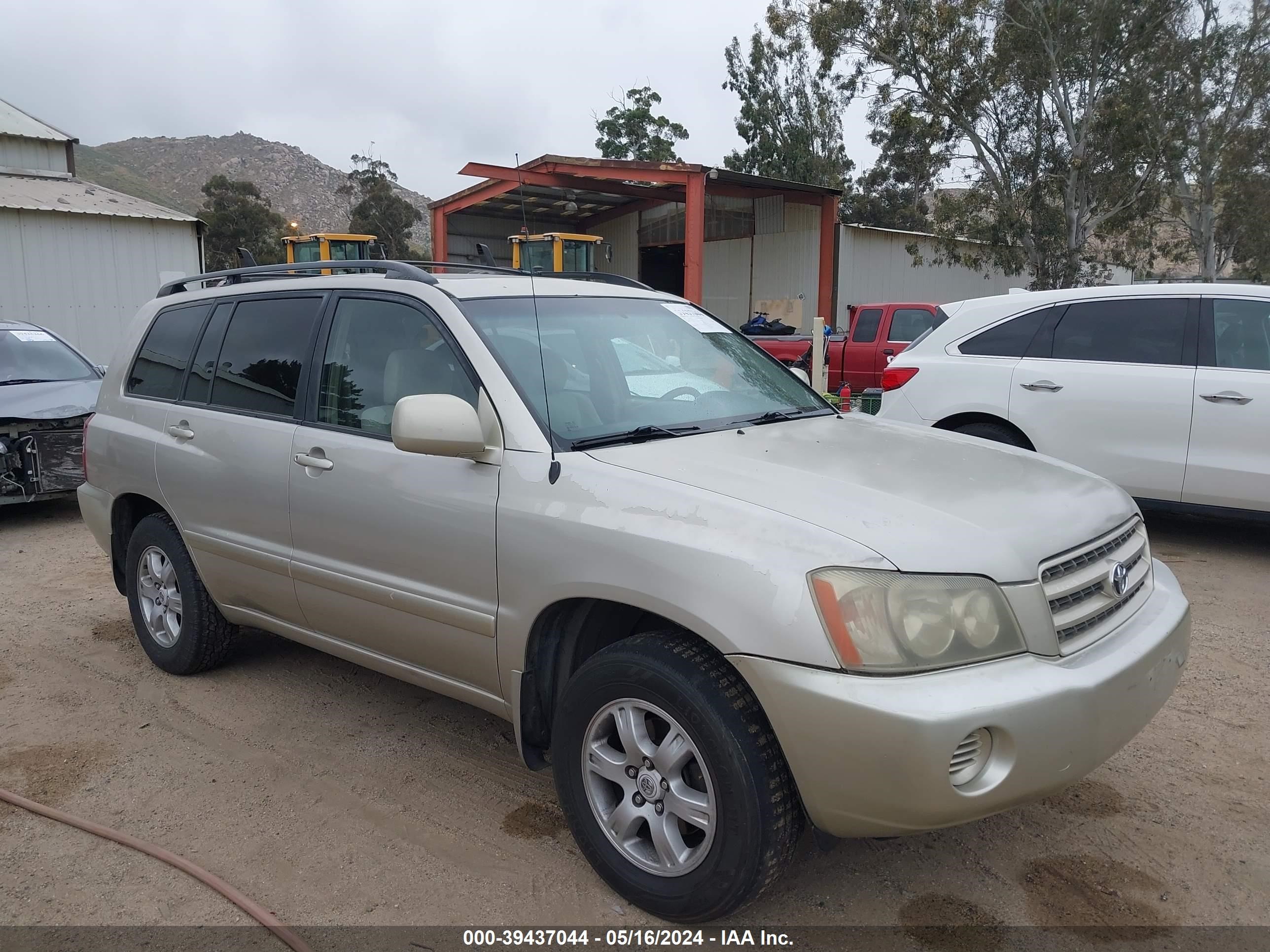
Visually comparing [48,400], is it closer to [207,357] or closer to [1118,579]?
[207,357]

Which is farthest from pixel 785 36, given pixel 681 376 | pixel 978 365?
pixel 681 376

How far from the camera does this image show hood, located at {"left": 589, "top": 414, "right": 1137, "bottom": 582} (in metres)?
2.42

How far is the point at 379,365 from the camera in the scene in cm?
354

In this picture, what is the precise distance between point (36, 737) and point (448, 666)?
2013 mm

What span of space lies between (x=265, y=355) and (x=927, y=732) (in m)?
3.05

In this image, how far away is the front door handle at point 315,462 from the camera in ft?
11.4

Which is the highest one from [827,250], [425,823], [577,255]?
[827,250]

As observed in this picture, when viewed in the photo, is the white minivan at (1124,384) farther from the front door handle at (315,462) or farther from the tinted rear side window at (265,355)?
the front door handle at (315,462)

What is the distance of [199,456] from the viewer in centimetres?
411

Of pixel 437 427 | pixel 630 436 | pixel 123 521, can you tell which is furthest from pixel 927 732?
pixel 123 521

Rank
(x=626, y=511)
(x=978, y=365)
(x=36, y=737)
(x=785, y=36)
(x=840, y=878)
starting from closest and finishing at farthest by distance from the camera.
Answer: (x=626, y=511) < (x=840, y=878) < (x=36, y=737) < (x=978, y=365) < (x=785, y=36)

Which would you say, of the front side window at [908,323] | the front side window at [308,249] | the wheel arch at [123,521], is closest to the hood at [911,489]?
the wheel arch at [123,521]

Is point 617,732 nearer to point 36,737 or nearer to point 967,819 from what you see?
point 967,819

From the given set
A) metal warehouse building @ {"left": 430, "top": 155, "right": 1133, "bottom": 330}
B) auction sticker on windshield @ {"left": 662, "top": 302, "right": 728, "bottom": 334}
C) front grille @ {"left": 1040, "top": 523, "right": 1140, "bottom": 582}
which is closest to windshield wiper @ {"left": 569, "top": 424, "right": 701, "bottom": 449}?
auction sticker on windshield @ {"left": 662, "top": 302, "right": 728, "bottom": 334}
